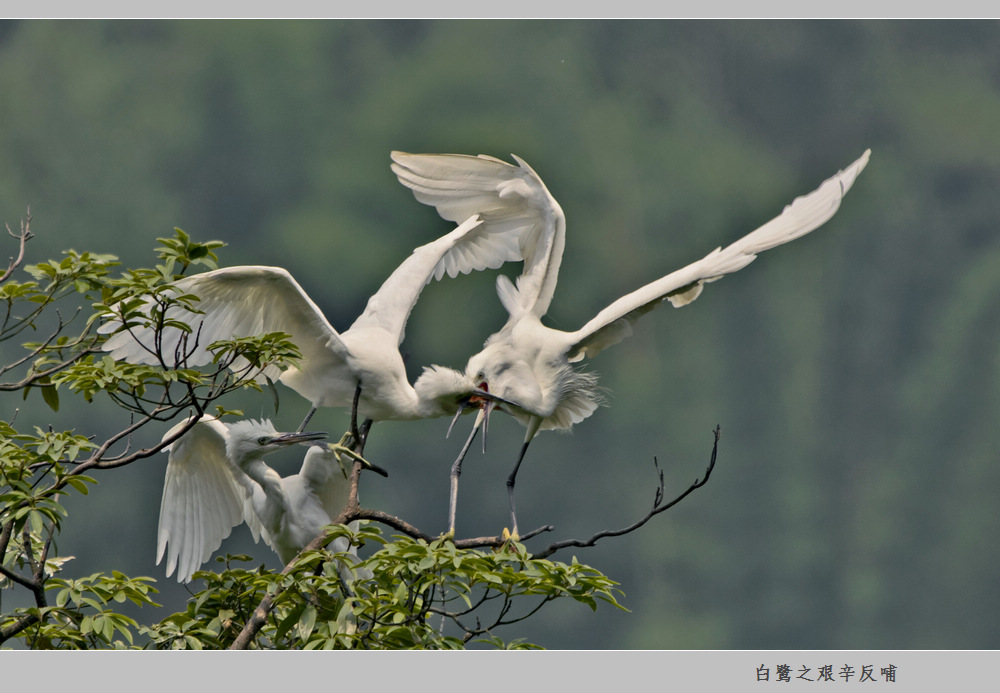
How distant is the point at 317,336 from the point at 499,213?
3.69 ft

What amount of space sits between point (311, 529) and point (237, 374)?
77cm

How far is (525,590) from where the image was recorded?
248 centimetres

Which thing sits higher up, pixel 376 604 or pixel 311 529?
pixel 311 529

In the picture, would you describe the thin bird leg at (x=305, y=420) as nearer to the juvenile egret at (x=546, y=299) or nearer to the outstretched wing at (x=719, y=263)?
the juvenile egret at (x=546, y=299)

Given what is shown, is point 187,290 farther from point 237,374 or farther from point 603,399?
point 603,399

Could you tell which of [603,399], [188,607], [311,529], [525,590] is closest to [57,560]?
[188,607]

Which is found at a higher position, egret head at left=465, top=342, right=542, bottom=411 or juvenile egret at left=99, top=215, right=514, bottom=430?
egret head at left=465, top=342, right=542, bottom=411

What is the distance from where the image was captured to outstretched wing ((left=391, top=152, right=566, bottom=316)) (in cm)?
383

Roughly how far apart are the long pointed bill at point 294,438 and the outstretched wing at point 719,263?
3.24 feet

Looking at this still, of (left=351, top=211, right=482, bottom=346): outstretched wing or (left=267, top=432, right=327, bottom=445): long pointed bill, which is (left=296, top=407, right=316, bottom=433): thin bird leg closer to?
(left=267, top=432, right=327, bottom=445): long pointed bill

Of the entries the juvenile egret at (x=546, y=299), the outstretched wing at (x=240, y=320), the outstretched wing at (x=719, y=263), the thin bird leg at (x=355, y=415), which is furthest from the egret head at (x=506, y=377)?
the outstretched wing at (x=240, y=320)

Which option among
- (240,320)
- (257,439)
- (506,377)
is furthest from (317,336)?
(506,377)

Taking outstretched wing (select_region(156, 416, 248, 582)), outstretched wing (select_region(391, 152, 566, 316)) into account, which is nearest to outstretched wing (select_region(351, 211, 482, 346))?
outstretched wing (select_region(391, 152, 566, 316))

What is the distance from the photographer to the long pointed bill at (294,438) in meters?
3.03
